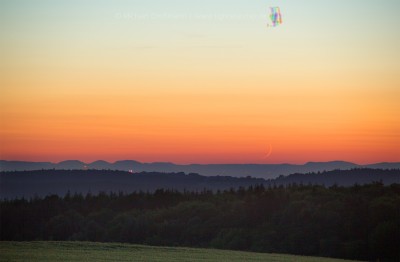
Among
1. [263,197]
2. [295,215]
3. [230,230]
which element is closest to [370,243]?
[295,215]

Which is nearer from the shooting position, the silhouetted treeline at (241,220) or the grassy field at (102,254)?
the grassy field at (102,254)

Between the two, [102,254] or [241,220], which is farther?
[241,220]

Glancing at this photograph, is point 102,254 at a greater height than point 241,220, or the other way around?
point 241,220

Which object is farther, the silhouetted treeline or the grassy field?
the silhouetted treeline
